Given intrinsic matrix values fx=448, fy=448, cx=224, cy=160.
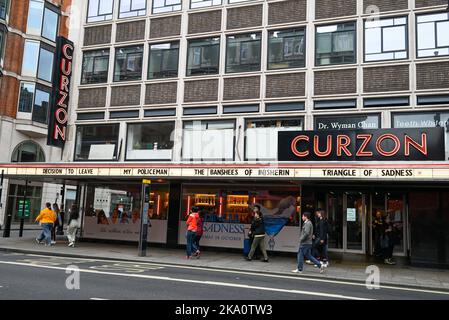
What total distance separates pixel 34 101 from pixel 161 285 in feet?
89.7

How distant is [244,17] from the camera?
63.1 ft

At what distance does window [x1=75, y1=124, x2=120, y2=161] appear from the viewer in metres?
20.9

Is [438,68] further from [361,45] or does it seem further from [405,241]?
[405,241]

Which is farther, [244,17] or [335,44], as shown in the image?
[244,17]

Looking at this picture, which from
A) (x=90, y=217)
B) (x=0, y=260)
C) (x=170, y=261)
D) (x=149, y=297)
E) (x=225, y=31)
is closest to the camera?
(x=149, y=297)

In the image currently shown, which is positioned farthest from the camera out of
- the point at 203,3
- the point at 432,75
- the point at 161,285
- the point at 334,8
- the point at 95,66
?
the point at 95,66

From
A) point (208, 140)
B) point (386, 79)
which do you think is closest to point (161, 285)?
point (208, 140)

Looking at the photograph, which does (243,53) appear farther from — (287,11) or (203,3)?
(203,3)

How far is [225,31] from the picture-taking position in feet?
63.8

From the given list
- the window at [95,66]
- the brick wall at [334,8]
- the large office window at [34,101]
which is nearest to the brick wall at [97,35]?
the window at [95,66]

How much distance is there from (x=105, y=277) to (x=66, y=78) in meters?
13.5

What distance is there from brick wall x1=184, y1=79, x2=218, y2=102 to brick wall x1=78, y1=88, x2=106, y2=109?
4503 millimetres

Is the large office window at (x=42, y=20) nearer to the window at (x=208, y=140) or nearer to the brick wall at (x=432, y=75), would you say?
Result: the window at (x=208, y=140)
